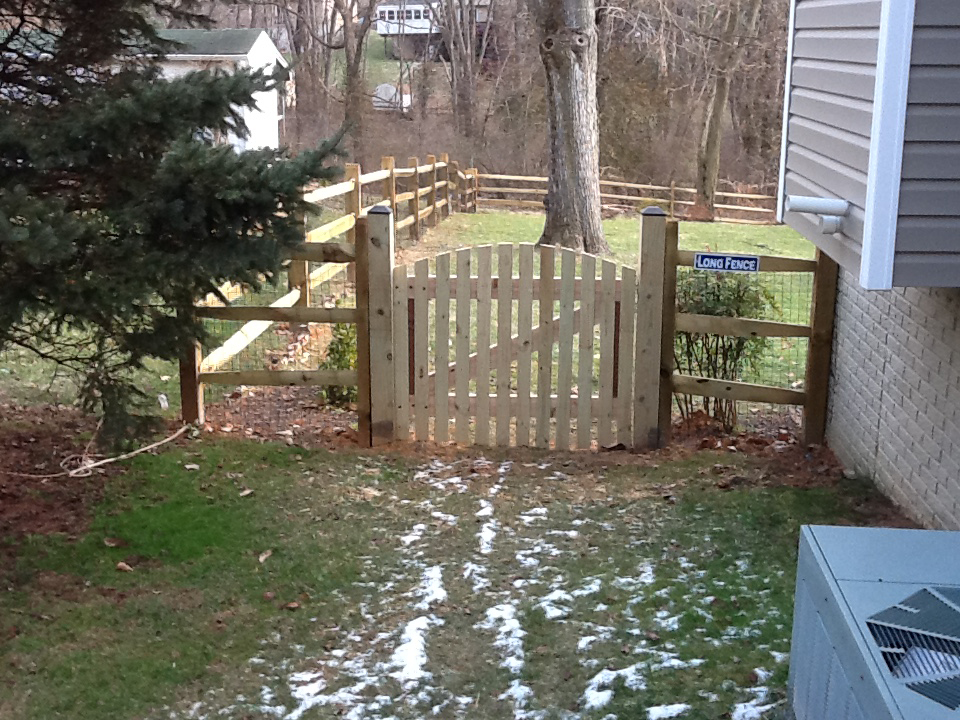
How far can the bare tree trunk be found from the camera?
24.2m

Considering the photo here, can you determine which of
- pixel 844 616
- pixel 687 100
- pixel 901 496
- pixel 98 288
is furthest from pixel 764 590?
pixel 687 100

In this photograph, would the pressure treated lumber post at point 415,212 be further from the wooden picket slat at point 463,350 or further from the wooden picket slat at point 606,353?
the wooden picket slat at point 606,353

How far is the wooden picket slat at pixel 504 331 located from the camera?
20.2 ft

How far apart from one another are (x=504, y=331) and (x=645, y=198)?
18.9 meters

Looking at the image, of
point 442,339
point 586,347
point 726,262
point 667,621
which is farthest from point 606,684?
point 726,262

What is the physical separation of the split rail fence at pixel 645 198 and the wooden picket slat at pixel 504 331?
17.3 metres

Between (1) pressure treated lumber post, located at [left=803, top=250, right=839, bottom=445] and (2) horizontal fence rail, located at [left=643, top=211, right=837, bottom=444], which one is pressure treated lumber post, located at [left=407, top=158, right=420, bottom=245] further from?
(1) pressure treated lumber post, located at [left=803, top=250, right=839, bottom=445]

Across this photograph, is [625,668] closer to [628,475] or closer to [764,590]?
[764,590]

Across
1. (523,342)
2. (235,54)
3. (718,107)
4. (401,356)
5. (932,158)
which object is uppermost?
(235,54)

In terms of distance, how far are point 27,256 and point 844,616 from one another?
317 cm

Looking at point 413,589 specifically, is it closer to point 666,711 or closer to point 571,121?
point 666,711

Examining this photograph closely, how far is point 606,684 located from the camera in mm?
3523

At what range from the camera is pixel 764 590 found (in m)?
4.24

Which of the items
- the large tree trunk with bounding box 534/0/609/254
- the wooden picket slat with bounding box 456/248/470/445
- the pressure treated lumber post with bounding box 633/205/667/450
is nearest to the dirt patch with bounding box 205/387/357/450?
the wooden picket slat with bounding box 456/248/470/445
